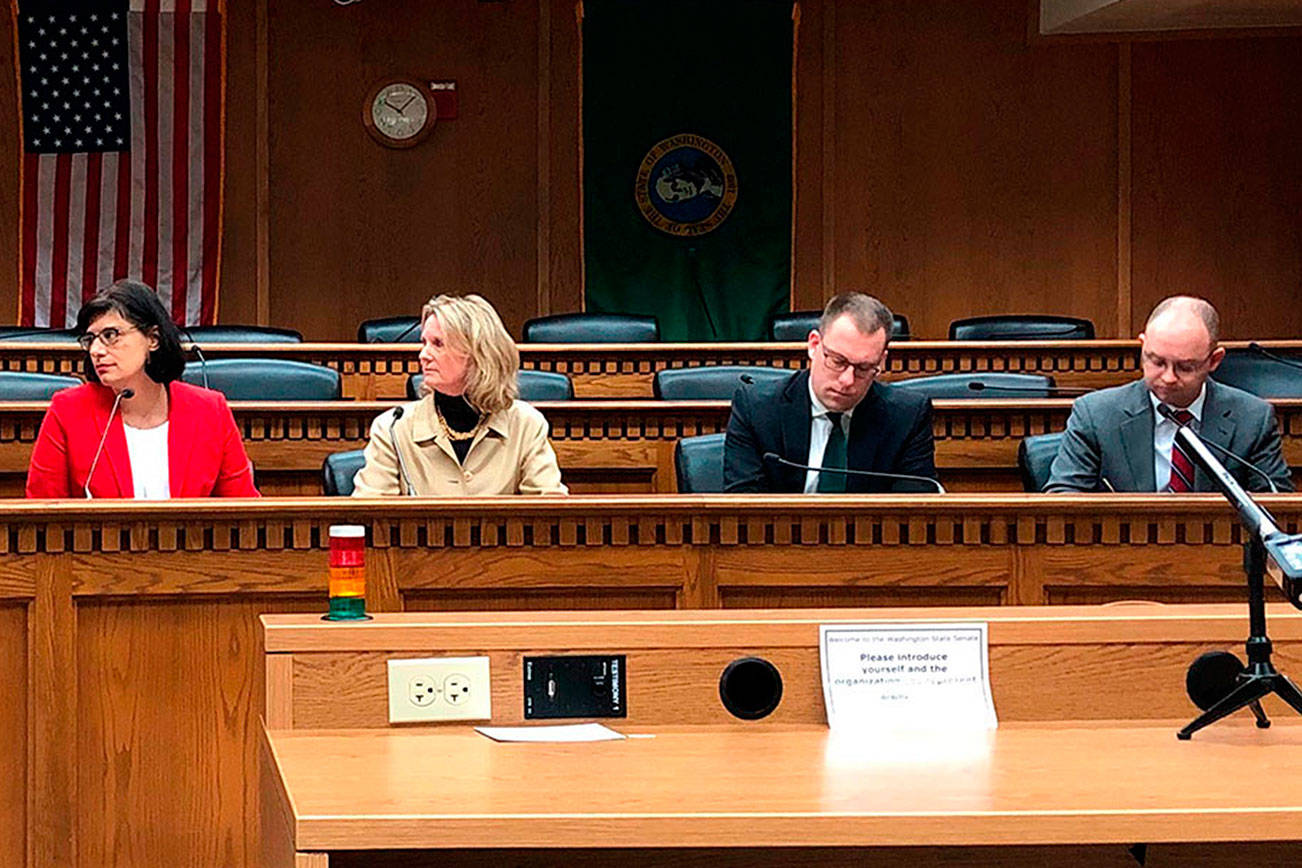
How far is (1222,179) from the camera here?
352 inches

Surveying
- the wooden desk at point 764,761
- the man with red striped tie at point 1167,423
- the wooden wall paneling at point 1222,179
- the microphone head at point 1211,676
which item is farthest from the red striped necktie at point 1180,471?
the wooden wall paneling at point 1222,179

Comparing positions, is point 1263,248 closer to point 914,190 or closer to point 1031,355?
point 914,190

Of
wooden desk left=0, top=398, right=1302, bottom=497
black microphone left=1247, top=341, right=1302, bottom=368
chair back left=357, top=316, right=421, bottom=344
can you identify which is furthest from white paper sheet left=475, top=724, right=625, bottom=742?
chair back left=357, top=316, right=421, bottom=344

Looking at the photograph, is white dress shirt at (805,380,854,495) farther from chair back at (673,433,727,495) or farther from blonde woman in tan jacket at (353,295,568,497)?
blonde woman in tan jacket at (353,295,568,497)

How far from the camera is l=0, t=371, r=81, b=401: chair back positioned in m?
4.97

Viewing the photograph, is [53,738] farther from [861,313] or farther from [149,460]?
[861,313]

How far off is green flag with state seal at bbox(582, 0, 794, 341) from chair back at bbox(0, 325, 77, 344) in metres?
2.83

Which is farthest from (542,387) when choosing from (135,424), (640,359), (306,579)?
(306,579)

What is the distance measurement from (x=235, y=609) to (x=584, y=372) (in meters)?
3.21

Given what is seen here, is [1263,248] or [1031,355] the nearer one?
[1031,355]

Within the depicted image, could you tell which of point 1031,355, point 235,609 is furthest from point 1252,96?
point 235,609

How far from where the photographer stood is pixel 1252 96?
886cm

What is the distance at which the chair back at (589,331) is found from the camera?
271 inches

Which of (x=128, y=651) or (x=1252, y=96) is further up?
(x=1252, y=96)
